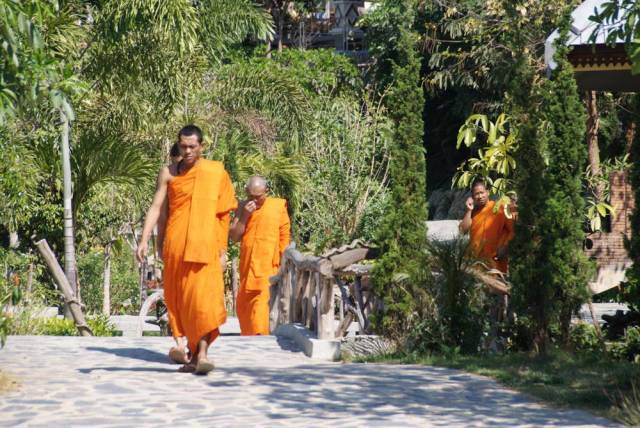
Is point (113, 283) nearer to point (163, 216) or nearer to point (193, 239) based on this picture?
point (163, 216)

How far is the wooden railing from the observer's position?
11562 millimetres

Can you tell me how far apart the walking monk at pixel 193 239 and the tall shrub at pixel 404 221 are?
1788 mm

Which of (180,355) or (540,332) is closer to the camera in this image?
(180,355)

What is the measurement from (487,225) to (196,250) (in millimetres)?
4735

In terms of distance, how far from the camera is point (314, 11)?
49.5 m

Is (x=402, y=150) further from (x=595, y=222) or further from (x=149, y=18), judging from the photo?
(x=149, y=18)

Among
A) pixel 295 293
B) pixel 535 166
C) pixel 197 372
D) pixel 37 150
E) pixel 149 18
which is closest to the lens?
pixel 197 372

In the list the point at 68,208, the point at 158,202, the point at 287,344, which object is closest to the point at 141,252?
the point at 158,202

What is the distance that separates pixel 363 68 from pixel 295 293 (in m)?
29.1

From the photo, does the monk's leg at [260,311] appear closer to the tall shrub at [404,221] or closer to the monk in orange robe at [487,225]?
the monk in orange robe at [487,225]

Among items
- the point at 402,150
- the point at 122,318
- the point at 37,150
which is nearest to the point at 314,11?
→ the point at 122,318

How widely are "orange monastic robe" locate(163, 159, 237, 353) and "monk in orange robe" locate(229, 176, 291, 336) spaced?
15.5 feet

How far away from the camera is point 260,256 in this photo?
14.9m

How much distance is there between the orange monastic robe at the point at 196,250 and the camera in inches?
382
